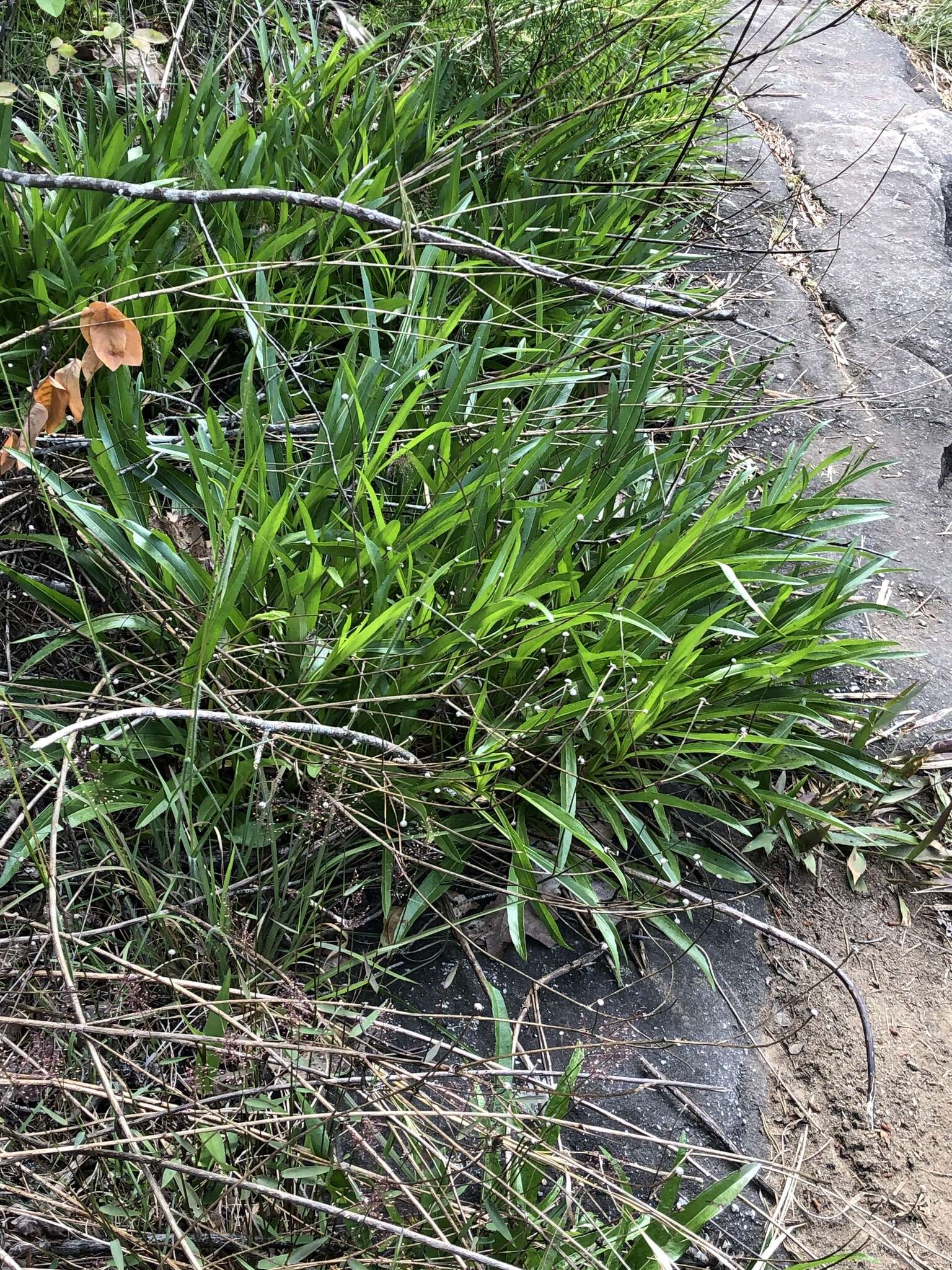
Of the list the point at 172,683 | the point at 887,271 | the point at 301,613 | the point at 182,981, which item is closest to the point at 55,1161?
the point at 182,981

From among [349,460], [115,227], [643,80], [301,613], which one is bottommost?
[301,613]

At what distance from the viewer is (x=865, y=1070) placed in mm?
1769

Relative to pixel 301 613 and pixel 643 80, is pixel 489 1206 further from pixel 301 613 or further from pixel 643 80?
pixel 643 80

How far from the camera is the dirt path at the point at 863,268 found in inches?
107

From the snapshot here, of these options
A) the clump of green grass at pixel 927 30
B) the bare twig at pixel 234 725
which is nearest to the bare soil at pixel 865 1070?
the bare twig at pixel 234 725

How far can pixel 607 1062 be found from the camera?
1.60m

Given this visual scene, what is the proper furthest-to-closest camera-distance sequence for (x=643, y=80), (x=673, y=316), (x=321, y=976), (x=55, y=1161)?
1. (x=643, y=80)
2. (x=673, y=316)
3. (x=321, y=976)
4. (x=55, y=1161)

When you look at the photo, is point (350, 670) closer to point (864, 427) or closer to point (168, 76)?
point (168, 76)

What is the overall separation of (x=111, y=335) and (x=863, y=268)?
9.34 feet

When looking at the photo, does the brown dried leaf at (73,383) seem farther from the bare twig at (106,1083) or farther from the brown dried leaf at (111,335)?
the bare twig at (106,1083)

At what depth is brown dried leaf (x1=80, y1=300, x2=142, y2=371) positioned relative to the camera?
1663 millimetres

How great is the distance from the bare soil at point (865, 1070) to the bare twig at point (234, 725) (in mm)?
760

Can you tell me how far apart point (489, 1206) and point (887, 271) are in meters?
3.34

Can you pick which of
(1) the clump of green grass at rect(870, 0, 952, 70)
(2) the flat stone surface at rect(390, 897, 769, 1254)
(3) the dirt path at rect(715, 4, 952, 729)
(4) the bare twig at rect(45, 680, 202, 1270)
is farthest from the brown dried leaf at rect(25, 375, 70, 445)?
(1) the clump of green grass at rect(870, 0, 952, 70)
